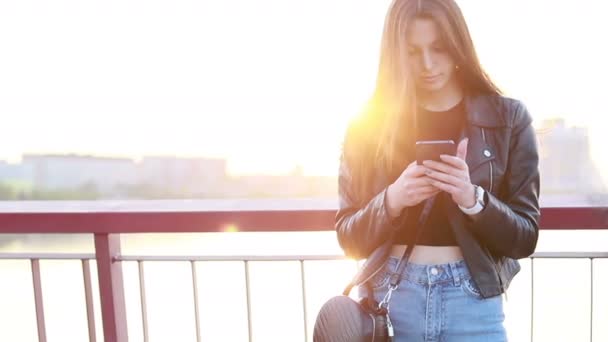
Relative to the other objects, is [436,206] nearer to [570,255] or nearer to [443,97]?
[443,97]

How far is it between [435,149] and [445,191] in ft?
0.58

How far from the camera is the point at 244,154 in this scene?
198 cm

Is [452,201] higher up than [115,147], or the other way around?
[115,147]

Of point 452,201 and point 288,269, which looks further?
point 288,269

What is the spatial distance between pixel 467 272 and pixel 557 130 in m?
0.73

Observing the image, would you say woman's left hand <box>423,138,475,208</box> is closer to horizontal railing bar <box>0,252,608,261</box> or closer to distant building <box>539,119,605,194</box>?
distant building <box>539,119,605,194</box>

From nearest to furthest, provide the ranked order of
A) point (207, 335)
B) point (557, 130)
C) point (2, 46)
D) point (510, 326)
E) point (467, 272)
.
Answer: point (467, 272) < point (557, 130) < point (510, 326) < point (207, 335) < point (2, 46)

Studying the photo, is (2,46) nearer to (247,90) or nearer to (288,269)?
(247,90)

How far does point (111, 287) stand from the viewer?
1.89m

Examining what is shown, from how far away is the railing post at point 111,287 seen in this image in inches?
73.5

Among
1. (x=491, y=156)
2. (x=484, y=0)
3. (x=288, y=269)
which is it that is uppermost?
(x=484, y=0)

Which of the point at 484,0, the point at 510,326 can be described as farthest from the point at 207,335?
the point at 484,0

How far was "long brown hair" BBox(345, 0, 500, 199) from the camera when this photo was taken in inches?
47.7

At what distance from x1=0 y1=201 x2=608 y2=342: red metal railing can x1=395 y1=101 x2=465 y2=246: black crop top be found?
1.45 ft
